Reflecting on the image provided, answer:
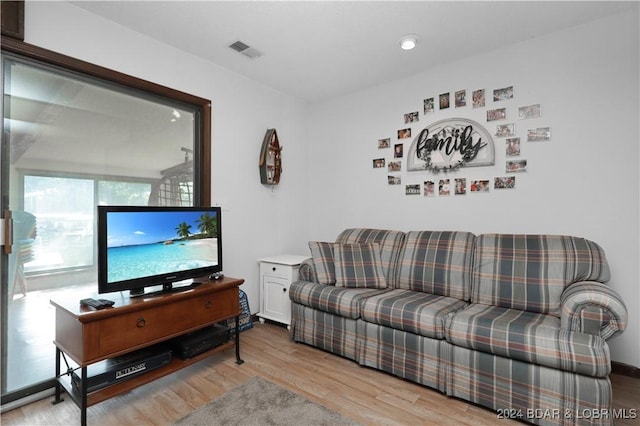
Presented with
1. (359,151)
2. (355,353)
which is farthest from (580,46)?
(355,353)

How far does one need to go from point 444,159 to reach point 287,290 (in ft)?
6.35

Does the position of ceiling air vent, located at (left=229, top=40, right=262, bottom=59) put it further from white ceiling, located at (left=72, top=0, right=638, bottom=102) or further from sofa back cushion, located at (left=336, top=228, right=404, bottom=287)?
sofa back cushion, located at (left=336, top=228, right=404, bottom=287)

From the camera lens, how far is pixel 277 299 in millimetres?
3283

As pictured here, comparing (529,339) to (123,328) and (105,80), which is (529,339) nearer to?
(123,328)

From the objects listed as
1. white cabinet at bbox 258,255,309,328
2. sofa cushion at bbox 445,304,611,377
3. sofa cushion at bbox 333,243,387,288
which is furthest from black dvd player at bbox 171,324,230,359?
sofa cushion at bbox 445,304,611,377

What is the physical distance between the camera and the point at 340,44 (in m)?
2.71

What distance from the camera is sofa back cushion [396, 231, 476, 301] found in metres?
2.54

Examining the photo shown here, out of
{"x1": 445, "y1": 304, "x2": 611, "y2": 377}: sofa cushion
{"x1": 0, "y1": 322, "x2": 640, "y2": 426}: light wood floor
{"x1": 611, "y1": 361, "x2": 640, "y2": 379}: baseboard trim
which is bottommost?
{"x1": 0, "y1": 322, "x2": 640, "y2": 426}: light wood floor

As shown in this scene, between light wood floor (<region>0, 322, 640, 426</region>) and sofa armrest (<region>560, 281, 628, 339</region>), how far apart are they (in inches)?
23.5

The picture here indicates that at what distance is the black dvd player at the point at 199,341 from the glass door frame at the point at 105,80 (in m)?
0.79

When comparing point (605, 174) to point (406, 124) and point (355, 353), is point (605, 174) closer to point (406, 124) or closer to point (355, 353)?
point (406, 124)

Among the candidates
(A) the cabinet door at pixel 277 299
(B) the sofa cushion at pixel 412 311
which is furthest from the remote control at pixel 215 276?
(B) the sofa cushion at pixel 412 311

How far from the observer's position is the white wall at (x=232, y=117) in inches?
86.6

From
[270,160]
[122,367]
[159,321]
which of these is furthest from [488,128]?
[122,367]
